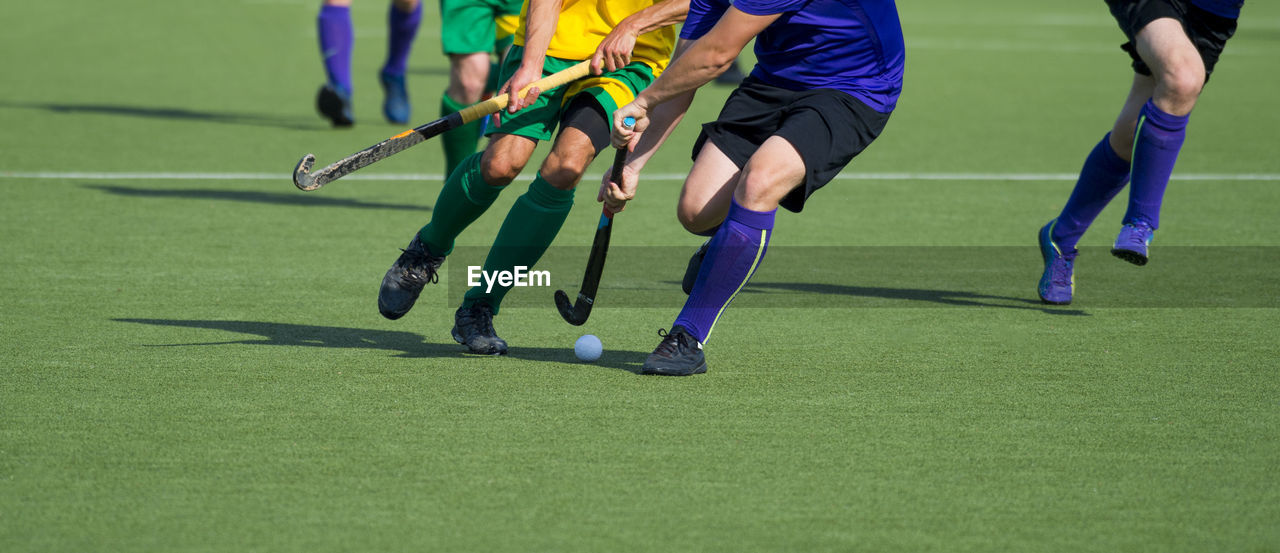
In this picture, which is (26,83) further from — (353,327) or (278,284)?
(353,327)

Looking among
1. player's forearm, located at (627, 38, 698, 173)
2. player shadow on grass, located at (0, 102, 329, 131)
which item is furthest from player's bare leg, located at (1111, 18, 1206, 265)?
player shadow on grass, located at (0, 102, 329, 131)

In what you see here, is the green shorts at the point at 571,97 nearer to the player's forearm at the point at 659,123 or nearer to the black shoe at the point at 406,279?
the player's forearm at the point at 659,123

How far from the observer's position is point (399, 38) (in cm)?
1052

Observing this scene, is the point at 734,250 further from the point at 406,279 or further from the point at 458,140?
the point at 458,140

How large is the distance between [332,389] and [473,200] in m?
0.78

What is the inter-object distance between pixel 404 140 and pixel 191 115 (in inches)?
277

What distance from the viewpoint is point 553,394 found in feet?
13.1

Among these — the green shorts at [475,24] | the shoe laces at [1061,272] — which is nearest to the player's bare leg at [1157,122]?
the shoe laces at [1061,272]

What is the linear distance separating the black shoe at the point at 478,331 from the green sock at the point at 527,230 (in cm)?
3

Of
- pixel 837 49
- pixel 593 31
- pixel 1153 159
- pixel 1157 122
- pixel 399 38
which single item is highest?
pixel 593 31

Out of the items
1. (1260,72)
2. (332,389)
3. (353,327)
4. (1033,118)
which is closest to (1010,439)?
(332,389)

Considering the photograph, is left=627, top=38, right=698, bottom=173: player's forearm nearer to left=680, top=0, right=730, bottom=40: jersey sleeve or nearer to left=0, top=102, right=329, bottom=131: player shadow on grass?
left=680, top=0, right=730, bottom=40: jersey sleeve

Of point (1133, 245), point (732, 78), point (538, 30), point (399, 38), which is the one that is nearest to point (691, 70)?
point (538, 30)

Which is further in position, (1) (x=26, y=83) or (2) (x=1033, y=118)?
(1) (x=26, y=83)
